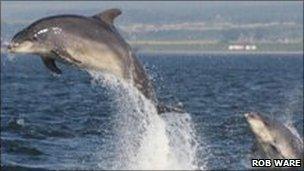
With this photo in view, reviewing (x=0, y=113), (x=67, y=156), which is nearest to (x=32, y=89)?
(x=0, y=113)

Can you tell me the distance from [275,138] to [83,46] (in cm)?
447

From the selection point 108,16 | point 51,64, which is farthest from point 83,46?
point 108,16

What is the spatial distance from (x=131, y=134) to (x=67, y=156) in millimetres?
7299

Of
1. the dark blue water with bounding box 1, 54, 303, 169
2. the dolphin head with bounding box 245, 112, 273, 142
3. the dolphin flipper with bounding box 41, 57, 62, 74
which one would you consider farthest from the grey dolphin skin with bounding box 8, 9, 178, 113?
the dolphin head with bounding box 245, 112, 273, 142

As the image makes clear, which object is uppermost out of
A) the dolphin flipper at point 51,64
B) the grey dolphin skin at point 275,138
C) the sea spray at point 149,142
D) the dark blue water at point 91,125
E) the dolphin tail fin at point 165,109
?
the dolphin flipper at point 51,64

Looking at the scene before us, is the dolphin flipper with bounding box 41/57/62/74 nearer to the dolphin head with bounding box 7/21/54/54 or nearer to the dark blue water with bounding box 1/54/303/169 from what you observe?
the dolphin head with bounding box 7/21/54/54

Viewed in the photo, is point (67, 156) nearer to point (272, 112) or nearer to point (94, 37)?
point (94, 37)

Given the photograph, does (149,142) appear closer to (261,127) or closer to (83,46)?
(261,127)

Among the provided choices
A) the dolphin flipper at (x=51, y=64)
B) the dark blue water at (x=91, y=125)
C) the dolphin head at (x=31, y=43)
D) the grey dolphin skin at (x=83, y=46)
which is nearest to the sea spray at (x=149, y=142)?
the grey dolphin skin at (x=83, y=46)

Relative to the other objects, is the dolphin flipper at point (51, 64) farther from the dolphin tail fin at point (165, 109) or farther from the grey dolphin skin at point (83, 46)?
the dolphin tail fin at point (165, 109)

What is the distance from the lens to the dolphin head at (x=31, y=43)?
51.5 feet

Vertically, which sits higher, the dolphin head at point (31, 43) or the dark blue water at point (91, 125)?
the dolphin head at point (31, 43)

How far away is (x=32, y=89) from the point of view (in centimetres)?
7738

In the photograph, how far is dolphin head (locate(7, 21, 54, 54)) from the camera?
15711 mm
